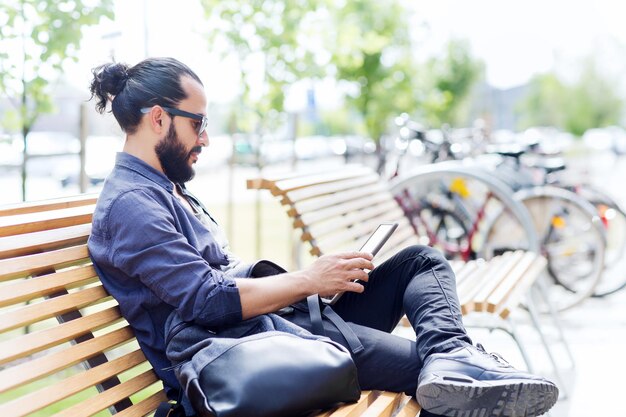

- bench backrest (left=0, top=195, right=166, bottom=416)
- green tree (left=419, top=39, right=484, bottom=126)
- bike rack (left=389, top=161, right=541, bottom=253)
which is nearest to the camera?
bench backrest (left=0, top=195, right=166, bottom=416)

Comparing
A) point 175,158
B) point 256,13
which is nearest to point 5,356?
point 175,158

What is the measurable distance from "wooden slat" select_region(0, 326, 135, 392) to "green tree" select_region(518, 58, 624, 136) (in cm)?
7178

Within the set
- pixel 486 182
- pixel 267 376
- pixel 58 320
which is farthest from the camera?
pixel 486 182

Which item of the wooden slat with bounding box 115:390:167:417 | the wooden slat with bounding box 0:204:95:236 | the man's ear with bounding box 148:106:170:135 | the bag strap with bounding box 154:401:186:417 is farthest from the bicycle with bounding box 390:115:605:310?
the bag strap with bounding box 154:401:186:417

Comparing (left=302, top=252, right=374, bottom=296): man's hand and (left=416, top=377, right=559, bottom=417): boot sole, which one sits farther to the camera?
(left=302, top=252, right=374, bottom=296): man's hand

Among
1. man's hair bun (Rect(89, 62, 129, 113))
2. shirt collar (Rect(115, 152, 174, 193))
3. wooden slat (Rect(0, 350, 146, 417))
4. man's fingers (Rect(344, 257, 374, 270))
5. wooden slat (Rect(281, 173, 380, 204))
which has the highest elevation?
man's hair bun (Rect(89, 62, 129, 113))

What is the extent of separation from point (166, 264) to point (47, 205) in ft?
2.03

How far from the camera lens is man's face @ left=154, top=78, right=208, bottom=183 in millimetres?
2791

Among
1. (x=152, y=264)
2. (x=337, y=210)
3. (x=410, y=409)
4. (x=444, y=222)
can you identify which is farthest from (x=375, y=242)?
(x=444, y=222)

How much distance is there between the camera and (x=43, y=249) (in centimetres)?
260

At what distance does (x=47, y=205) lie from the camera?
285 centimetres

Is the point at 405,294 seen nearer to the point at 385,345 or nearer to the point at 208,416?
the point at 385,345

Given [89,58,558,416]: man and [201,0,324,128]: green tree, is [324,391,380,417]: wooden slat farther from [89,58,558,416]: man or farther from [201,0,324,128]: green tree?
[201,0,324,128]: green tree

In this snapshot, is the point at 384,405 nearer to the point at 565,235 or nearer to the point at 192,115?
the point at 192,115
